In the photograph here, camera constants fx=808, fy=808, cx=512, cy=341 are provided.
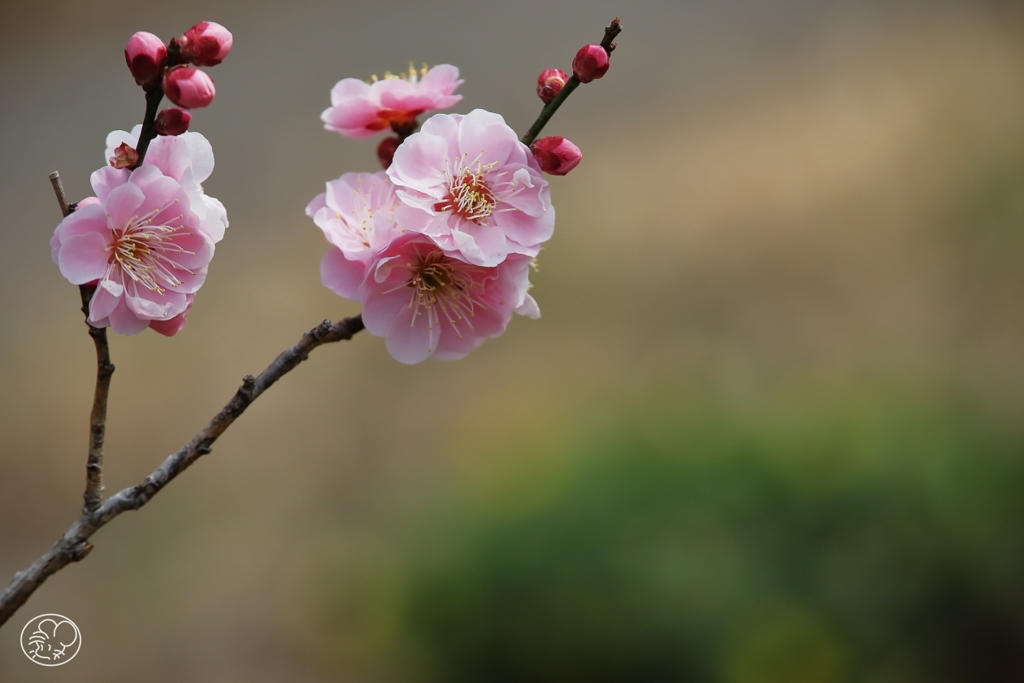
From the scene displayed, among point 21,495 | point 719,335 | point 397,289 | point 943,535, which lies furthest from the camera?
point 719,335

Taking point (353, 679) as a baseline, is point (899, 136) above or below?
above

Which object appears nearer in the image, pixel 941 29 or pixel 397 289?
pixel 397 289

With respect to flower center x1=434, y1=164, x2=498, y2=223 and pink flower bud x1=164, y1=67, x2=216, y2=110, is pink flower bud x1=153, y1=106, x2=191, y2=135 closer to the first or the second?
pink flower bud x1=164, y1=67, x2=216, y2=110

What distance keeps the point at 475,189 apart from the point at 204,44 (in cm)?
16

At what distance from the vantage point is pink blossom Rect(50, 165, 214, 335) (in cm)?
43

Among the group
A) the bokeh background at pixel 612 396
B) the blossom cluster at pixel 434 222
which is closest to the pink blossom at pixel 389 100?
the blossom cluster at pixel 434 222

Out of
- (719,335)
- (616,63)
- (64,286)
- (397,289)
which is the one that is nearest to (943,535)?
(719,335)

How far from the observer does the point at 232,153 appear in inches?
88.6

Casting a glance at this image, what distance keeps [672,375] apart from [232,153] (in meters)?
1.35

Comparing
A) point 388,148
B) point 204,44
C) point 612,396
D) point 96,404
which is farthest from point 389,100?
point 612,396

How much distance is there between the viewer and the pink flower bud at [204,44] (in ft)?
1.39

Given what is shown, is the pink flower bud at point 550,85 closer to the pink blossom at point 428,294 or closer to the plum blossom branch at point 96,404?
the pink blossom at point 428,294

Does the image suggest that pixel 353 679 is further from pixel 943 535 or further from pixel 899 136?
pixel 899 136

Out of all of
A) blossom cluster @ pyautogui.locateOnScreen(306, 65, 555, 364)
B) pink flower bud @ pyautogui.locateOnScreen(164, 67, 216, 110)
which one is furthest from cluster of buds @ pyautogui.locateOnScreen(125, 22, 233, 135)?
blossom cluster @ pyautogui.locateOnScreen(306, 65, 555, 364)
